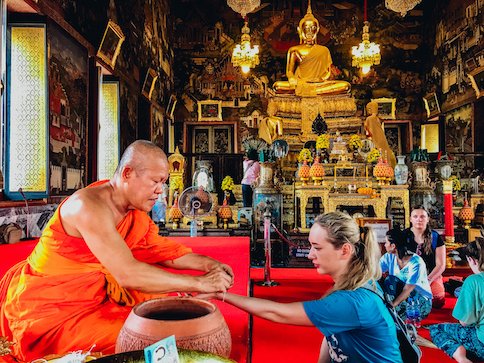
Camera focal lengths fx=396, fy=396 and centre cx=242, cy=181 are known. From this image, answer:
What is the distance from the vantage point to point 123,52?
8.12 meters

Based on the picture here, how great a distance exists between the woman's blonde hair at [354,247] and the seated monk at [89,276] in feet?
1.57

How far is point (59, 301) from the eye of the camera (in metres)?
1.78

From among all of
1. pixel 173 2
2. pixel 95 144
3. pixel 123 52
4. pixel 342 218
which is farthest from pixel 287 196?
pixel 173 2

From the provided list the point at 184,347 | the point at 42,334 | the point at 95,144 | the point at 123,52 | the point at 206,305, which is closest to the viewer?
the point at 184,347

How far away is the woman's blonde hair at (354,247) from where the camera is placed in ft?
5.44

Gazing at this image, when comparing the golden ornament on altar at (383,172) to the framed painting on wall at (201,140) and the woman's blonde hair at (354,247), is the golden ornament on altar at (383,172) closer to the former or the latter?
the woman's blonde hair at (354,247)

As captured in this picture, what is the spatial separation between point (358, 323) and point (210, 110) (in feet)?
40.9

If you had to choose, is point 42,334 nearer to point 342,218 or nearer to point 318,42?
point 342,218

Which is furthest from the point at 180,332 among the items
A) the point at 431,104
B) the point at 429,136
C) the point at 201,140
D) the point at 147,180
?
the point at 429,136

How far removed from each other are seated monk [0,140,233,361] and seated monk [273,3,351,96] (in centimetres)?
1127

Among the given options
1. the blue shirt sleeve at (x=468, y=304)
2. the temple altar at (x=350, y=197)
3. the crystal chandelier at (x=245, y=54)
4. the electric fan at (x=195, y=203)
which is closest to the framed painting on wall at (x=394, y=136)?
the crystal chandelier at (x=245, y=54)

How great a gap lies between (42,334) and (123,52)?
7.37m

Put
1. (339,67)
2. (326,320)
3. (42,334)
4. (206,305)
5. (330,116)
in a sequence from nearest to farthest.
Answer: (206,305)
(326,320)
(42,334)
(330,116)
(339,67)

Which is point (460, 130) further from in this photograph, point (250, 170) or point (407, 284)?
point (407, 284)
